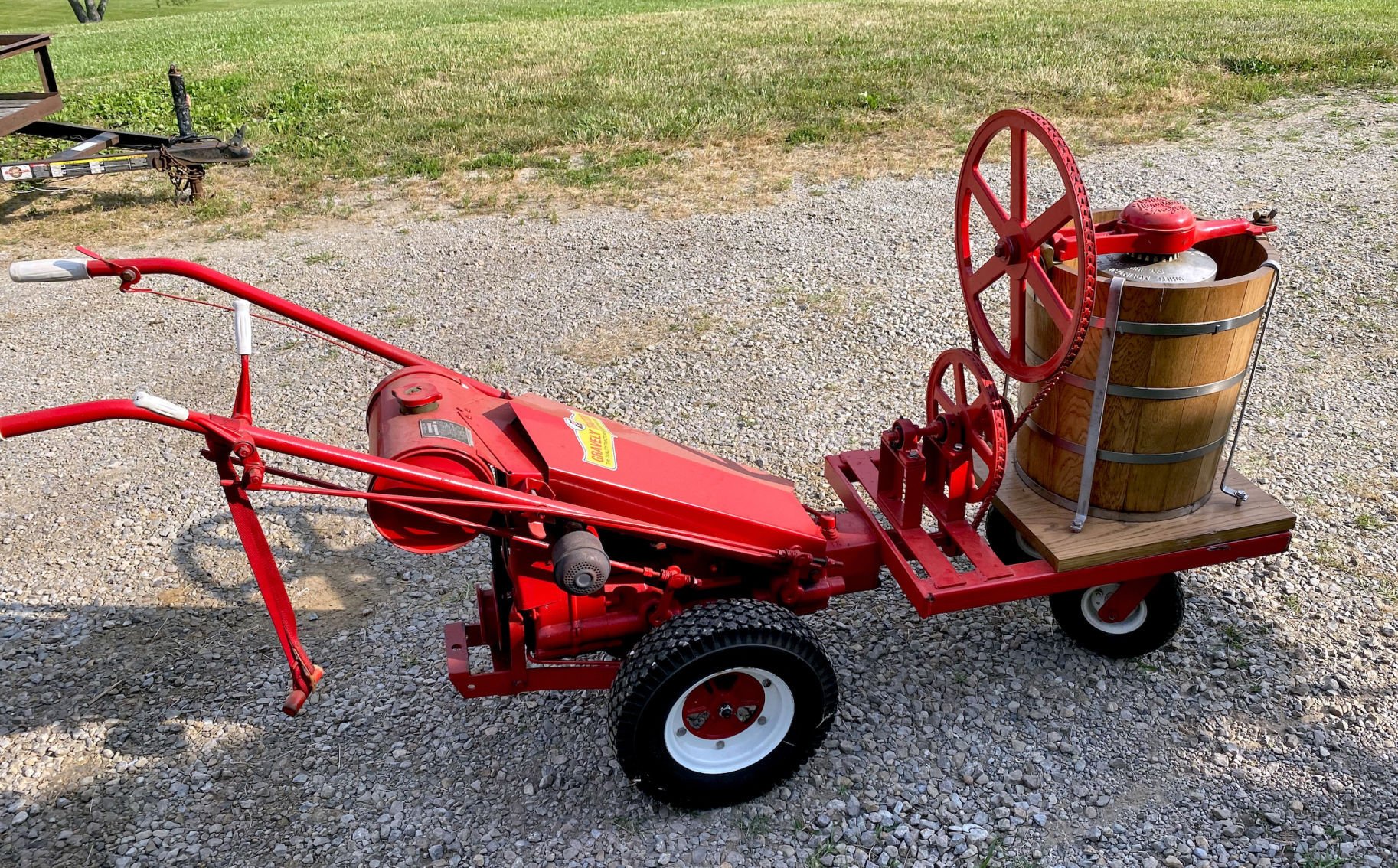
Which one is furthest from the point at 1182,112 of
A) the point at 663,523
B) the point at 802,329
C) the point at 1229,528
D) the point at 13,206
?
the point at 13,206

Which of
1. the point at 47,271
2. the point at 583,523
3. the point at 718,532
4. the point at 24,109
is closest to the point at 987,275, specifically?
the point at 718,532

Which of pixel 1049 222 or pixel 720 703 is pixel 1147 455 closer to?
pixel 1049 222

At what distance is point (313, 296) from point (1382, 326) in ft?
24.4

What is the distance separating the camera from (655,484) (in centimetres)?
343

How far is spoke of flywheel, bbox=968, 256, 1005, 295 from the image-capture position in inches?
137

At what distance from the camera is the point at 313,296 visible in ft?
25.6

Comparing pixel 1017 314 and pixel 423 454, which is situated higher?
pixel 1017 314

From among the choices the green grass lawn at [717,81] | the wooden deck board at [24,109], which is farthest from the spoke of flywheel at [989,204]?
the wooden deck board at [24,109]

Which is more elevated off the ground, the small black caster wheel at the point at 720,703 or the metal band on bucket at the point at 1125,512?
the metal band on bucket at the point at 1125,512

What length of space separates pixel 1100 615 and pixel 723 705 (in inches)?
62.0

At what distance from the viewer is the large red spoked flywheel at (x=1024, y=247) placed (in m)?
2.86

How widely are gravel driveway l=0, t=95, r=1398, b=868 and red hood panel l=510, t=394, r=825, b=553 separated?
2.68ft

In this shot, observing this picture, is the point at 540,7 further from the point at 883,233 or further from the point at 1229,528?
the point at 1229,528

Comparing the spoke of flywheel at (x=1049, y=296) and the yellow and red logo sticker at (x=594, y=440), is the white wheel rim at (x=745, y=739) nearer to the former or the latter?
the yellow and red logo sticker at (x=594, y=440)
